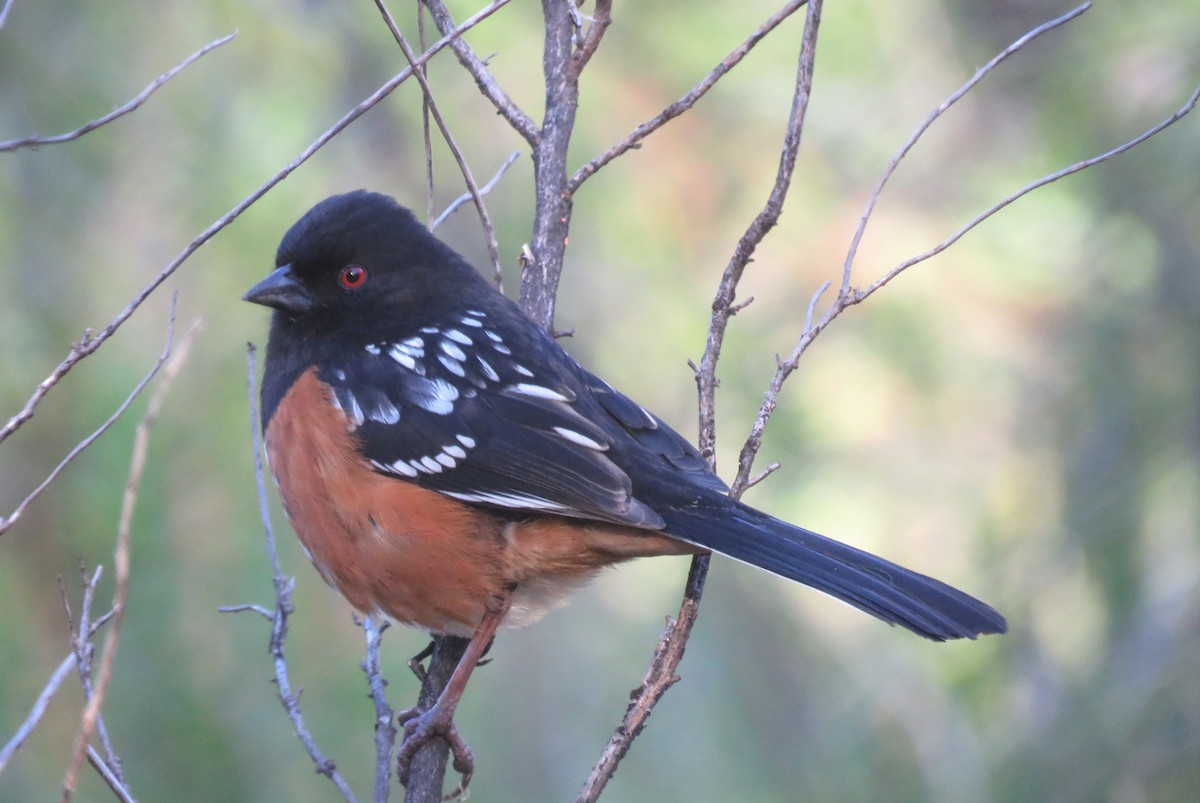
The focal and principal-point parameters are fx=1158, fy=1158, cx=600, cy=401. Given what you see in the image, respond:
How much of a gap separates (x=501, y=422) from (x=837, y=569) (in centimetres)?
63

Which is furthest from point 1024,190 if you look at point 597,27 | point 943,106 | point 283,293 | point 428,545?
point 283,293

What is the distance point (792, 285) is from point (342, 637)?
2.15m

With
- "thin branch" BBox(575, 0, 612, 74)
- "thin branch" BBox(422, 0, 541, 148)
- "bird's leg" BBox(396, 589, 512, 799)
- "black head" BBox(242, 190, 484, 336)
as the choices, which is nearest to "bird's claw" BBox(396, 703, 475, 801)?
"bird's leg" BBox(396, 589, 512, 799)

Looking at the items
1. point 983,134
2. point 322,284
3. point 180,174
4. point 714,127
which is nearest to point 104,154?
point 180,174

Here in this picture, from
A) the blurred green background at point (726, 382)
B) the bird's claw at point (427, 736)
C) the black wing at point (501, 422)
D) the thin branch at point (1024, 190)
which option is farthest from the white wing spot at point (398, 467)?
the blurred green background at point (726, 382)

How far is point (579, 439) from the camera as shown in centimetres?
203

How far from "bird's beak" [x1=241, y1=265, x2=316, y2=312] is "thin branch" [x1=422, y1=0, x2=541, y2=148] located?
1.68 ft

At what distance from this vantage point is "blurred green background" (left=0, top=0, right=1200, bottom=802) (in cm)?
290

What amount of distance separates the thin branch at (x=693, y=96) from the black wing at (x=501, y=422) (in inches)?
14.0

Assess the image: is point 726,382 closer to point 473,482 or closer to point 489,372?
point 489,372

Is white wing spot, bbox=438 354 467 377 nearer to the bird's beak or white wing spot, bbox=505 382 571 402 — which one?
white wing spot, bbox=505 382 571 402

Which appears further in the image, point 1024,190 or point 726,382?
point 726,382

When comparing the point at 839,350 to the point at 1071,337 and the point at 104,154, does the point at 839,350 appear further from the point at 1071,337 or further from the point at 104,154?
the point at 104,154

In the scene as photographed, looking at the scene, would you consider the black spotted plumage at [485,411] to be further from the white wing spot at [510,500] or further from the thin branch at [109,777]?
the thin branch at [109,777]
